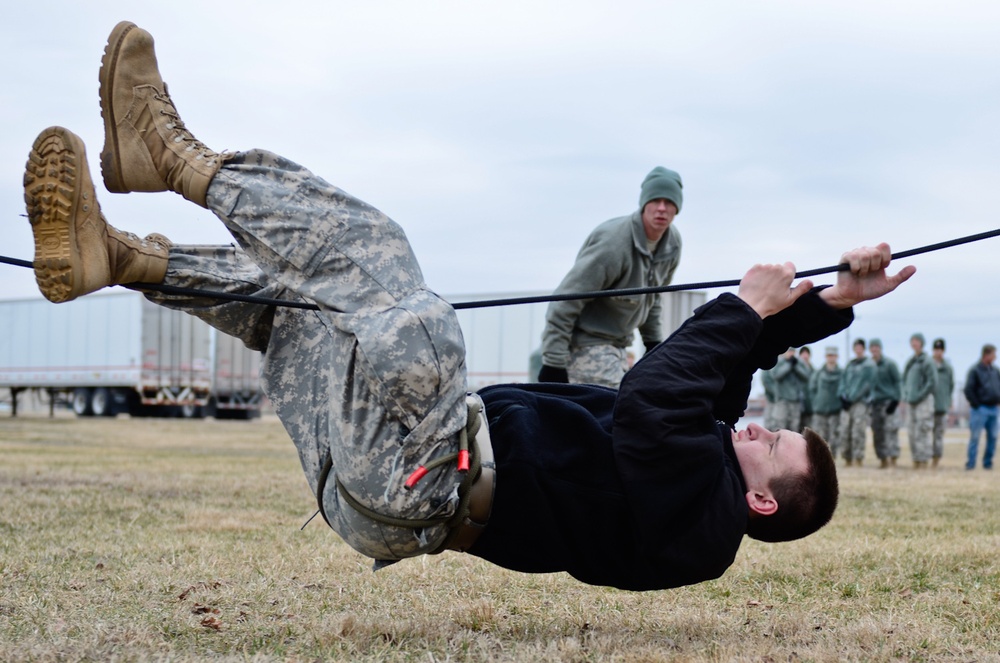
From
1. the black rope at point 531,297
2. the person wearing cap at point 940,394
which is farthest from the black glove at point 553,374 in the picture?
the person wearing cap at point 940,394

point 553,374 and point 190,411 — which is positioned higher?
point 553,374

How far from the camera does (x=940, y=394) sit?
17203mm

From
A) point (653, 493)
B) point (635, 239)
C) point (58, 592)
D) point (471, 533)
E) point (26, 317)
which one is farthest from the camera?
point (26, 317)

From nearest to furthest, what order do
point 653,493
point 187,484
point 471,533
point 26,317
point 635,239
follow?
point 653,493 < point 471,533 < point 635,239 < point 187,484 < point 26,317

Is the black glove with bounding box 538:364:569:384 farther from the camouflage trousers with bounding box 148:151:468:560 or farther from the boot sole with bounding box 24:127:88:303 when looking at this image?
the boot sole with bounding box 24:127:88:303

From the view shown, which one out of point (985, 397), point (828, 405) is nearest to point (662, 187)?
point (828, 405)

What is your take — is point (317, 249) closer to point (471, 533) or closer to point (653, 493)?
point (471, 533)

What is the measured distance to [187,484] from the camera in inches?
370

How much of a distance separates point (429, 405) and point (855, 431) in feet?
51.7

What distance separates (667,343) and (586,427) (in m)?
0.36

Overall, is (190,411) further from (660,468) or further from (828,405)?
(660,468)

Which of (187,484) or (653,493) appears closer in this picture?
(653,493)

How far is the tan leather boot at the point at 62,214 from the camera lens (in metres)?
3.10

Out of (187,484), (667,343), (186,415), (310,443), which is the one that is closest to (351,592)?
(310,443)
